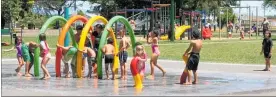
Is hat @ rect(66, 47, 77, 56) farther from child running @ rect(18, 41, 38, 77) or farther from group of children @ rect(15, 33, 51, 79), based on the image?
child running @ rect(18, 41, 38, 77)

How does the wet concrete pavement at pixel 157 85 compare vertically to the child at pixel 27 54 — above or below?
below

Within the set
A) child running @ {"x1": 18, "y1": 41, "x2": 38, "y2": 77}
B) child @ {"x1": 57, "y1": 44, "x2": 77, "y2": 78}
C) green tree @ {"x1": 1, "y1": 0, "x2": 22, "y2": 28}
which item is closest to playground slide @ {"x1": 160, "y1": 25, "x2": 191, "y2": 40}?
green tree @ {"x1": 1, "y1": 0, "x2": 22, "y2": 28}

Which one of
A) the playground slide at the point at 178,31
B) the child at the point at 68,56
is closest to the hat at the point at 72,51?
the child at the point at 68,56

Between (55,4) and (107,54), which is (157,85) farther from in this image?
(55,4)

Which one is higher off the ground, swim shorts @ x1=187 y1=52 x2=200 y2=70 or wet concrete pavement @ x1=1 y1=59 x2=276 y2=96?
swim shorts @ x1=187 y1=52 x2=200 y2=70

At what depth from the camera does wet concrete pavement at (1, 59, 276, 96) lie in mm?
12367

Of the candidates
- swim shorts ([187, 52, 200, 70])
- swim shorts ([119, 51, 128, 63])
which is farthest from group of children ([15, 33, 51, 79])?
swim shorts ([187, 52, 200, 70])

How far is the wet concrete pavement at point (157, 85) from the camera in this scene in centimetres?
1237

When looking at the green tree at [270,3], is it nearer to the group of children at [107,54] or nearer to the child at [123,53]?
the group of children at [107,54]

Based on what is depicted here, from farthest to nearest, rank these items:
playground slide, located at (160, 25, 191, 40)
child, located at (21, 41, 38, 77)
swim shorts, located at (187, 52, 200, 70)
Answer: playground slide, located at (160, 25, 191, 40), child, located at (21, 41, 38, 77), swim shorts, located at (187, 52, 200, 70)

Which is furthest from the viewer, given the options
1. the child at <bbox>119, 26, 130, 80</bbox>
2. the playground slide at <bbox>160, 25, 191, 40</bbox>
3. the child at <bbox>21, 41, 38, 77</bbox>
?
the playground slide at <bbox>160, 25, 191, 40</bbox>

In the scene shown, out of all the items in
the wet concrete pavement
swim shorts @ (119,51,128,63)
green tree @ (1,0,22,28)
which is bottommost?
the wet concrete pavement

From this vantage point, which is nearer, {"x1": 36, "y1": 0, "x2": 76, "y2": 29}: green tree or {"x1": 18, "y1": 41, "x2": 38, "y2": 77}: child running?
{"x1": 18, "y1": 41, "x2": 38, "y2": 77}: child running

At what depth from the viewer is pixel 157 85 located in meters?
14.1
